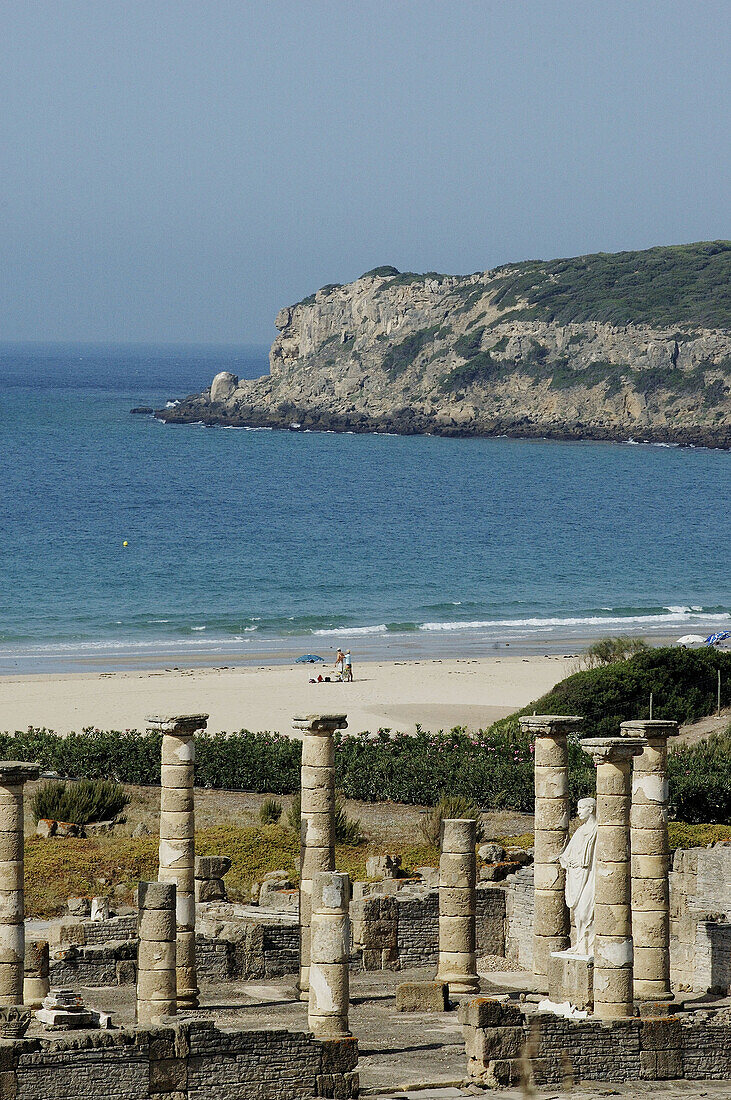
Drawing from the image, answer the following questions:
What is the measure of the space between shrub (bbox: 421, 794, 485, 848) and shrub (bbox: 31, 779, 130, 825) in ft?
15.6

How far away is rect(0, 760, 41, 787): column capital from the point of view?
1479cm

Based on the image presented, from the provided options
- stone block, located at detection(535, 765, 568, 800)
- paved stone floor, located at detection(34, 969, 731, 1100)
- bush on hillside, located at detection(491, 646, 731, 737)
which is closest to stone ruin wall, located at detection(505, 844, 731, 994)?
paved stone floor, located at detection(34, 969, 731, 1100)

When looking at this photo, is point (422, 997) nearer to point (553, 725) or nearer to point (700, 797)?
point (553, 725)

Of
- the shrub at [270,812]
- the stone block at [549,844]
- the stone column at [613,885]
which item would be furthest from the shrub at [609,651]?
the stone column at [613,885]

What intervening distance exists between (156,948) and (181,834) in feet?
5.01

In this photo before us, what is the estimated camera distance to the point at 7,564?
2867 inches

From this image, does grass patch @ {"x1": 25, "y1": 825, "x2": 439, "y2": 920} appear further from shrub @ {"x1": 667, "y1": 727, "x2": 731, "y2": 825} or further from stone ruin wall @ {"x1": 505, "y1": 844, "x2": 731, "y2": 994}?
shrub @ {"x1": 667, "y1": 727, "x2": 731, "y2": 825}

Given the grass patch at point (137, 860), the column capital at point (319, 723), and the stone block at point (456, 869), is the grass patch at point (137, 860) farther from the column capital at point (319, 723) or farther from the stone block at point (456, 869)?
the stone block at point (456, 869)

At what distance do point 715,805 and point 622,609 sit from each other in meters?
39.1

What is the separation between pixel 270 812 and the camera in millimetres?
26234

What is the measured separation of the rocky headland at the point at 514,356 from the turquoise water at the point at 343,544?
6.29 m

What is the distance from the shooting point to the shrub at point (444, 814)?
24.3 metres

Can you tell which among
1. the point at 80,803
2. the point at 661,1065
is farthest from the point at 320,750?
the point at 80,803

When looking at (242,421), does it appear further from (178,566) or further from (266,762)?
(266,762)
